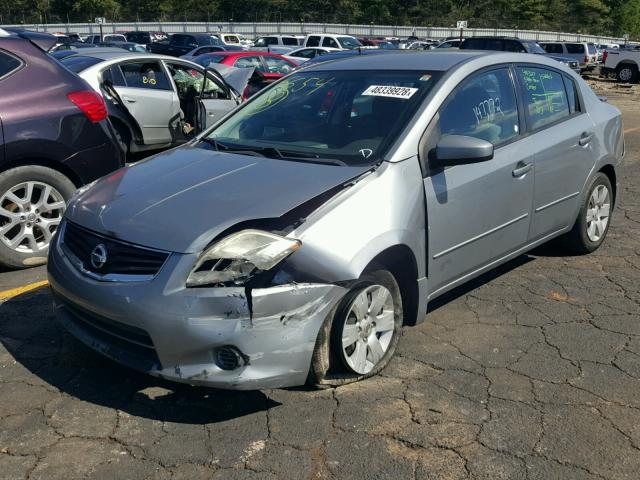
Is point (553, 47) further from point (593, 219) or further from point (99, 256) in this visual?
point (99, 256)

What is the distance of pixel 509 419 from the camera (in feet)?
10.7

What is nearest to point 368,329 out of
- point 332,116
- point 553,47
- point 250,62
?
point 332,116

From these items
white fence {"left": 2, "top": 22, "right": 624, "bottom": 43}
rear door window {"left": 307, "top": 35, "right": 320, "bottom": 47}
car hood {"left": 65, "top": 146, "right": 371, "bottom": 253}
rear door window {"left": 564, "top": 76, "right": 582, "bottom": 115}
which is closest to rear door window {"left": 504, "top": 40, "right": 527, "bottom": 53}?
rear door window {"left": 307, "top": 35, "right": 320, "bottom": 47}

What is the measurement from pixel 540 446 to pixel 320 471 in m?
0.98

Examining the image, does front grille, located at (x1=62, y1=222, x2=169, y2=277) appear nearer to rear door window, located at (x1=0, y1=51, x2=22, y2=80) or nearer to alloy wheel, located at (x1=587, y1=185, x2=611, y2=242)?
rear door window, located at (x1=0, y1=51, x2=22, y2=80)

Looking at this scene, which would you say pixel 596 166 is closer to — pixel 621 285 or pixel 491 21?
pixel 621 285

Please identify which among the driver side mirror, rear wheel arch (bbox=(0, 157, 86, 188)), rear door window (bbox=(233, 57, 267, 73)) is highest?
the driver side mirror

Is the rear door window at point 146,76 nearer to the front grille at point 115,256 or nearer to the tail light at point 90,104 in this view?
the tail light at point 90,104

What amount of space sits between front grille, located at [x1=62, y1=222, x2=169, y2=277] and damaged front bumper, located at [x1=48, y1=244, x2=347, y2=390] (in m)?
0.07

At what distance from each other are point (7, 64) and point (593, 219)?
470cm

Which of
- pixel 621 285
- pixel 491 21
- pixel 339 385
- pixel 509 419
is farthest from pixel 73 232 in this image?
pixel 491 21

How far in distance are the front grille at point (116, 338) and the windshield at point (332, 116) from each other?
1.35m

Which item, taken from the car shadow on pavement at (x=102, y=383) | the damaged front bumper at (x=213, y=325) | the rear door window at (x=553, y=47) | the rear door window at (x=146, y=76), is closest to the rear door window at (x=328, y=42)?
the rear door window at (x=553, y=47)

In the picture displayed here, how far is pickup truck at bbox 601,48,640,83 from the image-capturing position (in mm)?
27344
